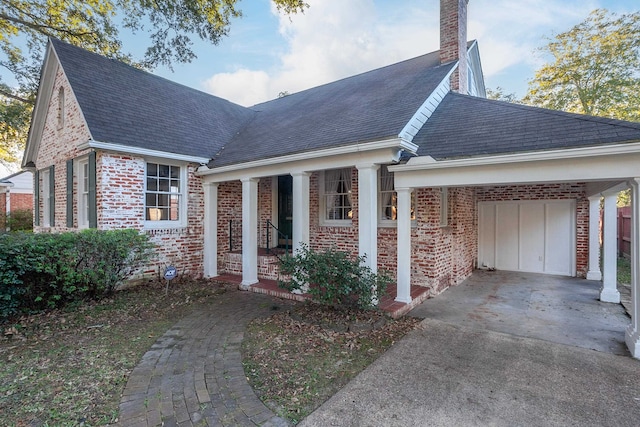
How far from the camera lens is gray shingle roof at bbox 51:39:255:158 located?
7070 millimetres

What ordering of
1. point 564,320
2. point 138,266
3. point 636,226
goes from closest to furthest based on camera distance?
point 636,226, point 564,320, point 138,266

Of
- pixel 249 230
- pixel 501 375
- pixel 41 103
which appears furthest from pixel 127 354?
pixel 41 103

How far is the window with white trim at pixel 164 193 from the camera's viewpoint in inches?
296

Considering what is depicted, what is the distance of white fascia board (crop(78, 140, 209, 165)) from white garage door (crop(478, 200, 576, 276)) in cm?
877

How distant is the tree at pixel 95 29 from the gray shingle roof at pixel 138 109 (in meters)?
2.43

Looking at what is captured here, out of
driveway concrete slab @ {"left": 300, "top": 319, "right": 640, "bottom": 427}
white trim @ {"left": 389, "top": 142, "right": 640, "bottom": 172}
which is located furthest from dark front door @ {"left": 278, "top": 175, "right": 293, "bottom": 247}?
driveway concrete slab @ {"left": 300, "top": 319, "right": 640, "bottom": 427}

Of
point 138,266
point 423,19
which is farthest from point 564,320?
point 423,19

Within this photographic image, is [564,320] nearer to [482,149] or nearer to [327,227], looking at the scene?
[482,149]

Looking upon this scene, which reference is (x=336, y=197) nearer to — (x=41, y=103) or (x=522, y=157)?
(x=522, y=157)

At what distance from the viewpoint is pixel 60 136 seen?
8406mm

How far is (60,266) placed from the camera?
543cm

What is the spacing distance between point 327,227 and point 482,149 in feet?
14.2

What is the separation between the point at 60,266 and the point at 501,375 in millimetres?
6998

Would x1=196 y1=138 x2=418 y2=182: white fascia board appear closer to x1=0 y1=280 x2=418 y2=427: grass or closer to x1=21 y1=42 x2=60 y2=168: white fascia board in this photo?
x1=0 y1=280 x2=418 y2=427: grass
